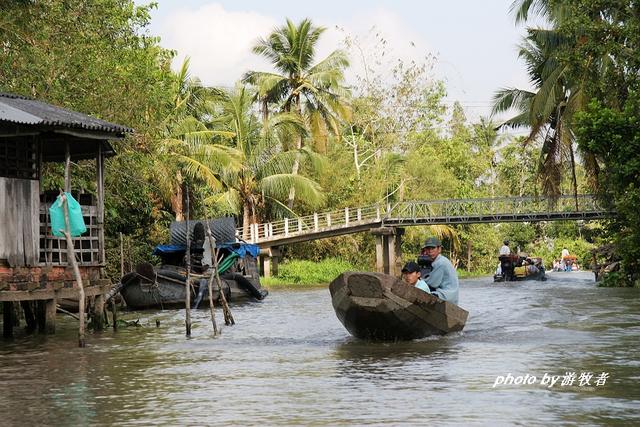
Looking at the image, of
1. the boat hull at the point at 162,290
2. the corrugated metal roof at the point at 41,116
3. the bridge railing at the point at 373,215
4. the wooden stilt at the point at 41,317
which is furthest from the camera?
the bridge railing at the point at 373,215

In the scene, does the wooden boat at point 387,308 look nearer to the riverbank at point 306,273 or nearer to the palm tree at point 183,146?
the palm tree at point 183,146

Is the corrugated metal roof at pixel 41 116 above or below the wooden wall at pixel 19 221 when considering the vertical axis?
above

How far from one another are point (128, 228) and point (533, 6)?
1448cm

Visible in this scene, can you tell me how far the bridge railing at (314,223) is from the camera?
4350 centimetres

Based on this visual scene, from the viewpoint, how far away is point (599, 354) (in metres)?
13.0

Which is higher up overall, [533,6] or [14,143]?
[533,6]

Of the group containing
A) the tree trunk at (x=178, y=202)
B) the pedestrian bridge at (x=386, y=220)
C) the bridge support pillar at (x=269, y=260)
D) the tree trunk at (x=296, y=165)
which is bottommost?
the bridge support pillar at (x=269, y=260)

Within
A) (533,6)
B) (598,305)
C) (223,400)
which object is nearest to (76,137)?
(223,400)

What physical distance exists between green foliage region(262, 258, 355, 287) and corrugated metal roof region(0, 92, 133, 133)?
26.0 metres

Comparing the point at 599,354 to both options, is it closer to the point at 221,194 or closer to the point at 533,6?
the point at 533,6

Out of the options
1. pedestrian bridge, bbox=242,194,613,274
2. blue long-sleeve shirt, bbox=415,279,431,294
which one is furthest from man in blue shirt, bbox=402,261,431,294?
pedestrian bridge, bbox=242,194,613,274

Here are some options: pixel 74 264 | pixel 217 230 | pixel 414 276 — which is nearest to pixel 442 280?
pixel 414 276

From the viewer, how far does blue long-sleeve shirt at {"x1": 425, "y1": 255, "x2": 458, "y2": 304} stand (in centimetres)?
1526

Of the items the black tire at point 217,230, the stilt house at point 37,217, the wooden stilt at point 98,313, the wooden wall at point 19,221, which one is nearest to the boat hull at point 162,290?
the black tire at point 217,230
